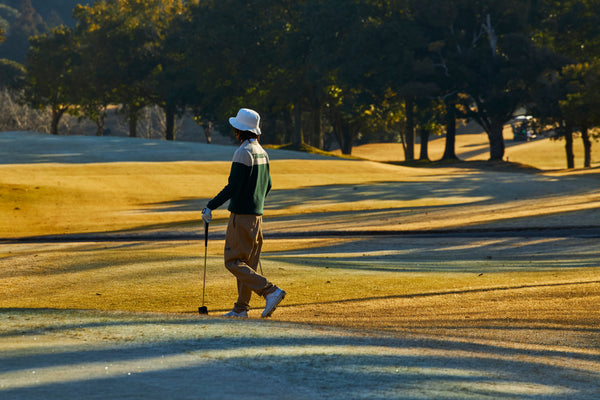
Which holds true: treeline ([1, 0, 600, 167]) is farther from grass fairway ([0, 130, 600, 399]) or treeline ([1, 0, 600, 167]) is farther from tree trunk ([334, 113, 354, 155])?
grass fairway ([0, 130, 600, 399])

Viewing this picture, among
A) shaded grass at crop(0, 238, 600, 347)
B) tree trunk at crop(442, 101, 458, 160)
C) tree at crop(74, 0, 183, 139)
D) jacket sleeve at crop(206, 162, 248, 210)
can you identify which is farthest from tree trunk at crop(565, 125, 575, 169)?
jacket sleeve at crop(206, 162, 248, 210)

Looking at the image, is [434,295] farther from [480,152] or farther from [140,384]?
[480,152]

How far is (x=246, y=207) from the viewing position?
9266 mm

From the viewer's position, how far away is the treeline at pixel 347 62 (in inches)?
2350

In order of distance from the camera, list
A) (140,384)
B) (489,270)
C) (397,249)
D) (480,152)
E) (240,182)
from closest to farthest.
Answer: (140,384), (240,182), (489,270), (397,249), (480,152)

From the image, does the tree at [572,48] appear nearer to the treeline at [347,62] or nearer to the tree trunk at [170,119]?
the treeline at [347,62]

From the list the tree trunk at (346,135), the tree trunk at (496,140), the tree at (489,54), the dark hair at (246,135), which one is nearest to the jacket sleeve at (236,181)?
the dark hair at (246,135)

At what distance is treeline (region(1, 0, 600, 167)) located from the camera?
5969 cm

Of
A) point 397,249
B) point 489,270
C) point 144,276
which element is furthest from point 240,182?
point 397,249

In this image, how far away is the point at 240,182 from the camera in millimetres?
9188

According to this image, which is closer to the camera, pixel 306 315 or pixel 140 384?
pixel 140 384

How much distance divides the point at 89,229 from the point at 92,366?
21.6 m

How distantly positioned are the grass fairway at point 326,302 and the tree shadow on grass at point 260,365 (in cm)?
3

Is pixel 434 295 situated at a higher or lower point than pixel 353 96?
lower
